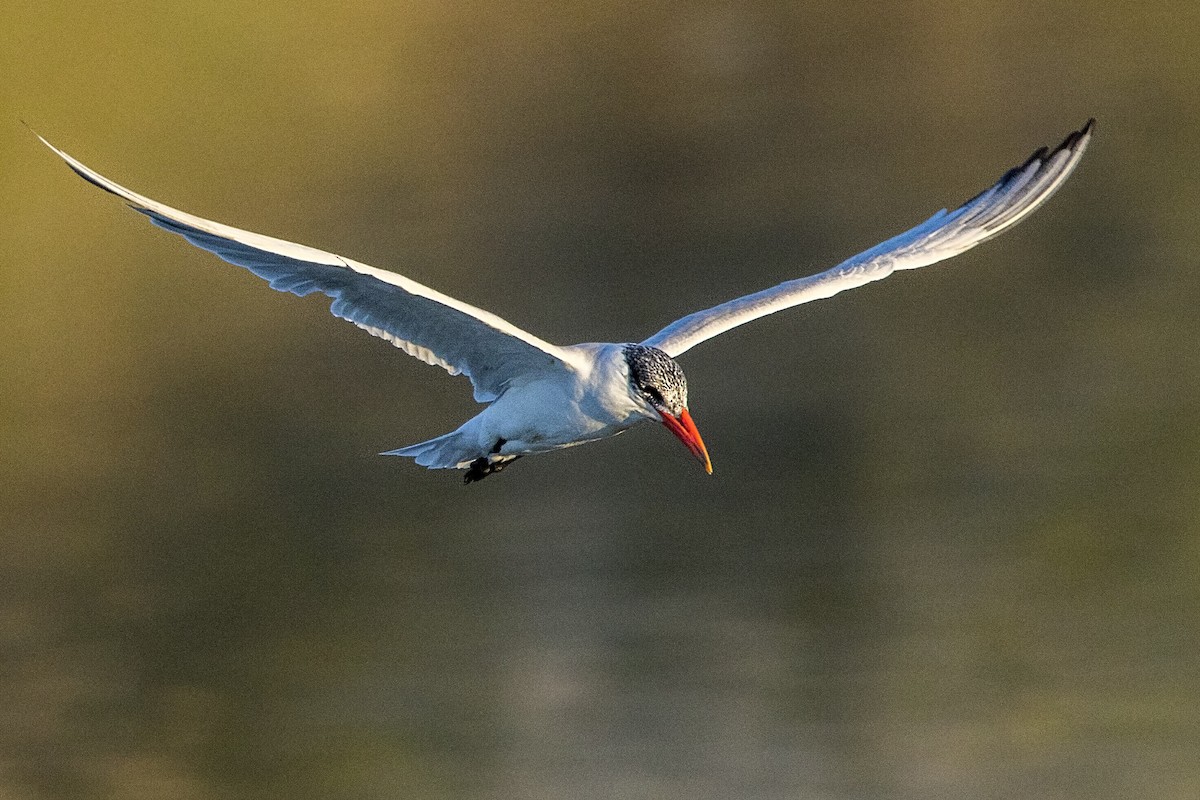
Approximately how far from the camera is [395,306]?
5930 mm

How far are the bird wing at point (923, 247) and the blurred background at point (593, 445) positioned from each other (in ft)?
4.50

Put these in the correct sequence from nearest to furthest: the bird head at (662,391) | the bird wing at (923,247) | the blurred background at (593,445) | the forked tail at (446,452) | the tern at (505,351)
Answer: the tern at (505,351) → the bird head at (662,391) → the forked tail at (446,452) → the bird wing at (923,247) → the blurred background at (593,445)

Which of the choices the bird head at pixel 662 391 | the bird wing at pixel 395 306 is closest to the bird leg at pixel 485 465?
the bird wing at pixel 395 306

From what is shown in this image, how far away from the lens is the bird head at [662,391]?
18.8 feet

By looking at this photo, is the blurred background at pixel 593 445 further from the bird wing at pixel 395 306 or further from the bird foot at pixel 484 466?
the bird wing at pixel 395 306

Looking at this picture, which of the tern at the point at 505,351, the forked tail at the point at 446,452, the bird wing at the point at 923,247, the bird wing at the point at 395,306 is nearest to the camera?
the bird wing at the point at 395,306

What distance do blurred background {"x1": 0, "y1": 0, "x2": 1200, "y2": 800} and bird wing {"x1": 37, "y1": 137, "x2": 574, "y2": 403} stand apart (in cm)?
155

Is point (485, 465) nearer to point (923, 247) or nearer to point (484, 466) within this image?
point (484, 466)

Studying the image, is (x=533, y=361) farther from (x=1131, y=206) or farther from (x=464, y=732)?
(x=1131, y=206)

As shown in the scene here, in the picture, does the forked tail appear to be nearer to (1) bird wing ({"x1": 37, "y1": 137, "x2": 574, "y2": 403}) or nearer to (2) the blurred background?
(1) bird wing ({"x1": 37, "y1": 137, "x2": 574, "y2": 403})

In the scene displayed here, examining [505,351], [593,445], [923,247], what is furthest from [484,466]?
[593,445]

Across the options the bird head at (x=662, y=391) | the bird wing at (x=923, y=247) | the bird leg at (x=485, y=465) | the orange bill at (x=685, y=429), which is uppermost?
the bird wing at (x=923, y=247)

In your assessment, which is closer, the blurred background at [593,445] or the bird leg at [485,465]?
the bird leg at [485,465]

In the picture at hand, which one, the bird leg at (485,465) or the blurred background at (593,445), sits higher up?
the blurred background at (593,445)
